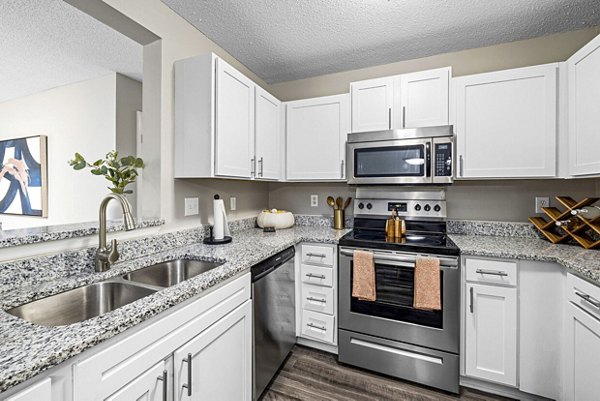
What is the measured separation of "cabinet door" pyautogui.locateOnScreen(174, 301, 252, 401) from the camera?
3.32ft

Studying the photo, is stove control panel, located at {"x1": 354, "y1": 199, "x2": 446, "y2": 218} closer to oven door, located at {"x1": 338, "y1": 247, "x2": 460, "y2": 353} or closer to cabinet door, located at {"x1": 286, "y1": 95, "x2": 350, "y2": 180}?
cabinet door, located at {"x1": 286, "y1": 95, "x2": 350, "y2": 180}

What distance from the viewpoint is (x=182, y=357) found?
0.99 metres

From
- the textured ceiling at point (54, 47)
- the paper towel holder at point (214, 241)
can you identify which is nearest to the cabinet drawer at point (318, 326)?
the paper towel holder at point (214, 241)

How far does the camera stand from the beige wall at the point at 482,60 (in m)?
2.00

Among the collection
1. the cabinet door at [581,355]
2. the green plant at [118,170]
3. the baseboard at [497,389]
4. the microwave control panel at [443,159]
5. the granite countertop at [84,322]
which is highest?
the microwave control panel at [443,159]

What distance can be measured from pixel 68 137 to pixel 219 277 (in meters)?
2.94

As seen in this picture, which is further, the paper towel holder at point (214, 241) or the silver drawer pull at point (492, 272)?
the paper towel holder at point (214, 241)

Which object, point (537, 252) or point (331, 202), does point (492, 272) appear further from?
point (331, 202)

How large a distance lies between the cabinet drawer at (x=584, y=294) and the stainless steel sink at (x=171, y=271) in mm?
1776

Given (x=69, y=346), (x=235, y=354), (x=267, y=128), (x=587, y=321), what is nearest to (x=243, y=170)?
(x=267, y=128)

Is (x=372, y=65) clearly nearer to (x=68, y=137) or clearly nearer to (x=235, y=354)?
(x=235, y=354)

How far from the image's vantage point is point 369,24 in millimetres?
1883

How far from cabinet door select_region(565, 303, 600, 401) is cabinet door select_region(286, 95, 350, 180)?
1634 mm

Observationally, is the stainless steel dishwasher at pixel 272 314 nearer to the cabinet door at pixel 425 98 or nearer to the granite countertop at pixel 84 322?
the granite countertop at pixel 84 322
